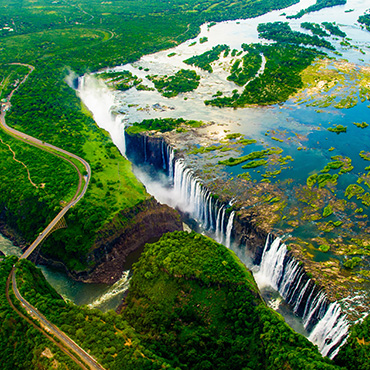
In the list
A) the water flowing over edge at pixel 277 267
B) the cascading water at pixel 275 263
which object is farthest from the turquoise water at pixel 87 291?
the water flowing over edge at pixel 277 267

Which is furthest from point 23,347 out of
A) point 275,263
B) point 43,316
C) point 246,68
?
point 246,68

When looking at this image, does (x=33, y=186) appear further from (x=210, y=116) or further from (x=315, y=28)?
(x=315, y=28)

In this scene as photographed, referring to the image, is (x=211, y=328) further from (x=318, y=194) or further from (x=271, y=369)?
(x=318, y=194)

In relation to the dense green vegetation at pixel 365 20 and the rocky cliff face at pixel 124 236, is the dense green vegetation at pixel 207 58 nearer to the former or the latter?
the dense green vegetation at pixel 365 20

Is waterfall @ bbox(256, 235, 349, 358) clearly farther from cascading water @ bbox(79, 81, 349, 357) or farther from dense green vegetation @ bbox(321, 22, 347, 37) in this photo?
dense green vegetation @ bbox(321, 22, 347, 37)

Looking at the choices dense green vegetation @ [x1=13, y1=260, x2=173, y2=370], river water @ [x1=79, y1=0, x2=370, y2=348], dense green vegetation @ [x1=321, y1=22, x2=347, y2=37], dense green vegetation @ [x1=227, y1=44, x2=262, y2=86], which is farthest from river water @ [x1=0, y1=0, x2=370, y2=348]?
dense green vegetation @ [x1=13, y1=260, x2=173, y2=370]

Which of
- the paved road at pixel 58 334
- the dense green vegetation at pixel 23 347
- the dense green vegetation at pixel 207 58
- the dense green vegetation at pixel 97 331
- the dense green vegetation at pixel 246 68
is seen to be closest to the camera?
the dense green vegetation at pixel 97 331
